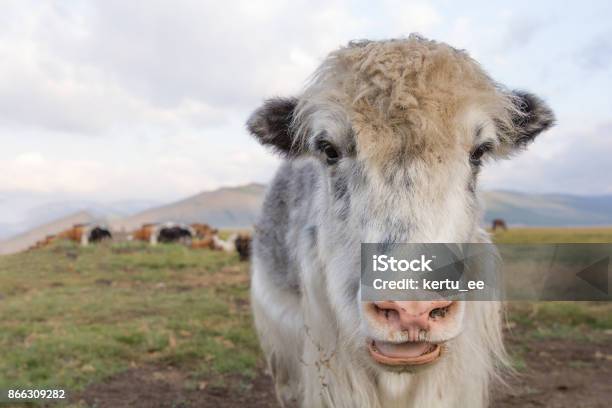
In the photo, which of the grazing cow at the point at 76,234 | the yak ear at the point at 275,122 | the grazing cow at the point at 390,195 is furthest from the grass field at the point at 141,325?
the grazing cow at the point at 76,234

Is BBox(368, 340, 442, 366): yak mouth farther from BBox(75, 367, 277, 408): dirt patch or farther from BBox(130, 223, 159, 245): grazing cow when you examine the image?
BBox(130, 223, 159, 245): grazing cow

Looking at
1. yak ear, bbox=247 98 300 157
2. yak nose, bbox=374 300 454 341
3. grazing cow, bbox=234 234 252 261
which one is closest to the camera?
yak nose, bbox=374 300 454 341

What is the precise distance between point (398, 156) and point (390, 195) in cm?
20

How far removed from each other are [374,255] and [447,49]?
137cm

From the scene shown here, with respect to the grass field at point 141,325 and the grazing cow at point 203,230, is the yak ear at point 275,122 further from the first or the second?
the grazing cow at point 203,230

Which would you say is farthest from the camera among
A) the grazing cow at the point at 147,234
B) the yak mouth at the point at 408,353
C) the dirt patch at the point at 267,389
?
the grazing cow at the point at 147,234

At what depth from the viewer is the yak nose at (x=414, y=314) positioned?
8.07ft

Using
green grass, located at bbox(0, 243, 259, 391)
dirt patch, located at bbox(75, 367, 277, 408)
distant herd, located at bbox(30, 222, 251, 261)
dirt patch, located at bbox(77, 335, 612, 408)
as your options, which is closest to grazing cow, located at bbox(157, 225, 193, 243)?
distant herd, located at bbox(30, 222, 251, 261)

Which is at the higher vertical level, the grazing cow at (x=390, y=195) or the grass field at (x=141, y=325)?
the grazing cow at (x=390, y=195)

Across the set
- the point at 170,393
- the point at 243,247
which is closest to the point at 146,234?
the point at 243,247

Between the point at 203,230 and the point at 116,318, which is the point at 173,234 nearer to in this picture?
the point at 203,230

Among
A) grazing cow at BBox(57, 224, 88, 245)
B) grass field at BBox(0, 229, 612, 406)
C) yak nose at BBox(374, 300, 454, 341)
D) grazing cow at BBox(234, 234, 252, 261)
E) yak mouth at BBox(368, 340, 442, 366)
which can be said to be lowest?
grass field at BBox(0, 229, 612, 406)

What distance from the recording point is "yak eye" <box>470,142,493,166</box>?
10.1 feet

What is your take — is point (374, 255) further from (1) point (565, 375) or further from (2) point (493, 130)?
(1) point (565, 375)
